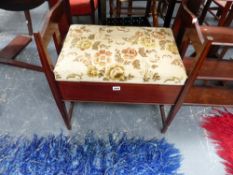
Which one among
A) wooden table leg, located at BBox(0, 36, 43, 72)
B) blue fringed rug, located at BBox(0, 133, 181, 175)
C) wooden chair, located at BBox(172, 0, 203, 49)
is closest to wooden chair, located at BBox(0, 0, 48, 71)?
wooden table leg, located at BBox(0, 36, 43, 72)

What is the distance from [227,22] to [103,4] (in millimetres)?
715

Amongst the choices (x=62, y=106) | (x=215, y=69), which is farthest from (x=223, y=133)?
(x=62, y=106)

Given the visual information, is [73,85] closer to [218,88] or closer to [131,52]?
[131,52]

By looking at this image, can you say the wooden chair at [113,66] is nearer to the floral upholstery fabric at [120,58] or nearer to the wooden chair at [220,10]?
the floral upholstery fabric at [120,58]

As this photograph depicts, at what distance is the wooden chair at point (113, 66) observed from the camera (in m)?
0.83

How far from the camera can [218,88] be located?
130 centimetres

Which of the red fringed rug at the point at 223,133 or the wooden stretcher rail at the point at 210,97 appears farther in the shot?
the wooden stretcher rail at the point at 210,97

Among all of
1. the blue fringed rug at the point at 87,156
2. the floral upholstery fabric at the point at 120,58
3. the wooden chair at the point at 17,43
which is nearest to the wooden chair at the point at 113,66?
the floral upholstery fabric at the point at 120,58

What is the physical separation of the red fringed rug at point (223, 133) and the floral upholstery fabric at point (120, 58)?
494 millimetres

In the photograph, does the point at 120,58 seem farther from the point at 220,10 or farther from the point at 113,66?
the point at 220,10

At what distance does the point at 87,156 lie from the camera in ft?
3.38

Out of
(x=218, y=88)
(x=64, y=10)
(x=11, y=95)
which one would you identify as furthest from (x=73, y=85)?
(x=218, y=88)

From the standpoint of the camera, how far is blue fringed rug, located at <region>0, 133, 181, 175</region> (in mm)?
987

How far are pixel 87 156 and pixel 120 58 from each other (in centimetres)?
51
